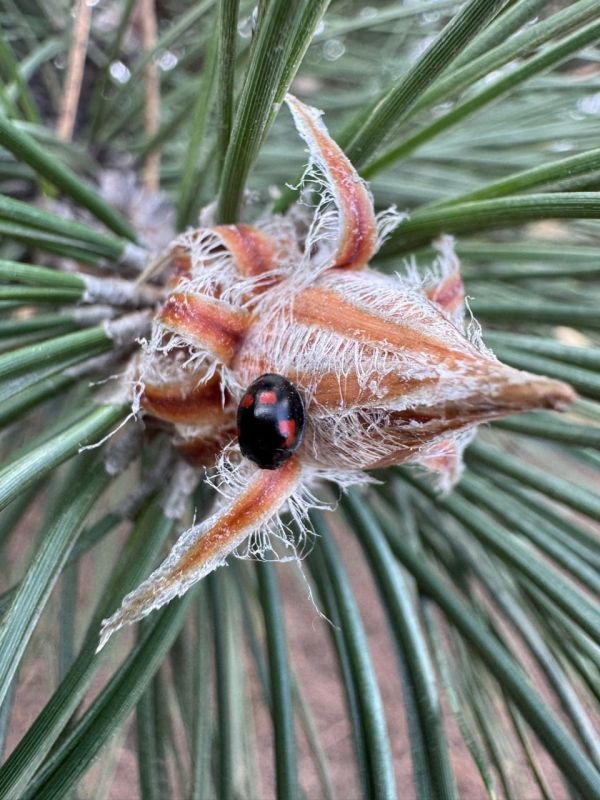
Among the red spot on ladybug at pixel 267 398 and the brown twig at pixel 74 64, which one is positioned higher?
the brown twig at pixel 74 64

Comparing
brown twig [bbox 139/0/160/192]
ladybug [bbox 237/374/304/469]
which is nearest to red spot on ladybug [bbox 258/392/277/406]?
ladybug [bbox 237/374/304/469]

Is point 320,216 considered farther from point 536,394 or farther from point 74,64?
point 74,64

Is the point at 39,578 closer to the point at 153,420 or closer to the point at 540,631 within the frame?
the point at 153,420

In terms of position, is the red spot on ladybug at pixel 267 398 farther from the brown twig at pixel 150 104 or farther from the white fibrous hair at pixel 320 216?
the brown twig at pixel 150 104

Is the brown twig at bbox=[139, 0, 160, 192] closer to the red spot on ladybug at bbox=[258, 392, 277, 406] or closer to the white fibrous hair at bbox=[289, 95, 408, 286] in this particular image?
the white fibrous hair at bbox=[289, 95, 408, 286]

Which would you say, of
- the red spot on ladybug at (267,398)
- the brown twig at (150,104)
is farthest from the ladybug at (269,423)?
the brown twig at (150,104)

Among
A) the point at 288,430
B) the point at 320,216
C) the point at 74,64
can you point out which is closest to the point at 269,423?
the point at 288,430
